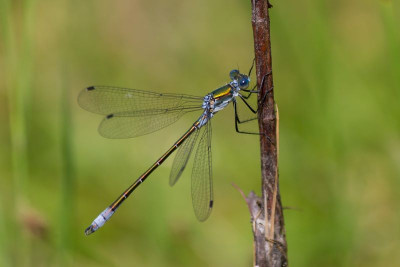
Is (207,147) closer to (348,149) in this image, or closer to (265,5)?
(348,149)

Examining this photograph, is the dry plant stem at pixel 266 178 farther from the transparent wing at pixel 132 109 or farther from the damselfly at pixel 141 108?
the transparent wing at pixel 132 109

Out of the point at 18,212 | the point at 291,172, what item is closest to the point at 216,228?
the point at 291,172

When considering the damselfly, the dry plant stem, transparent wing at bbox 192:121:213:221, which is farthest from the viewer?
the damselfly

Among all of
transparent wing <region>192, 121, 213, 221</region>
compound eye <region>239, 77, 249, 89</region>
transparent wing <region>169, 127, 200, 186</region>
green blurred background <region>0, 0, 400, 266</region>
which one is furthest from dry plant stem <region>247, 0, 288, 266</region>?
transparent wing <region>169, 127, 200, 186</region>

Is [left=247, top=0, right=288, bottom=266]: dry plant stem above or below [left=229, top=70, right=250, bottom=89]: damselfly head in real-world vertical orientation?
below

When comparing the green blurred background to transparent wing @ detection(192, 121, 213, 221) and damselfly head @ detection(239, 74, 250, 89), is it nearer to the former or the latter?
transparent wing @ detection(192, 121, 213, 221)

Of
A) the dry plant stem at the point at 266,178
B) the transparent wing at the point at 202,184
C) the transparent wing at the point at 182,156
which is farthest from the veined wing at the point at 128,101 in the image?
the dry plant stem at the point at 266,178
